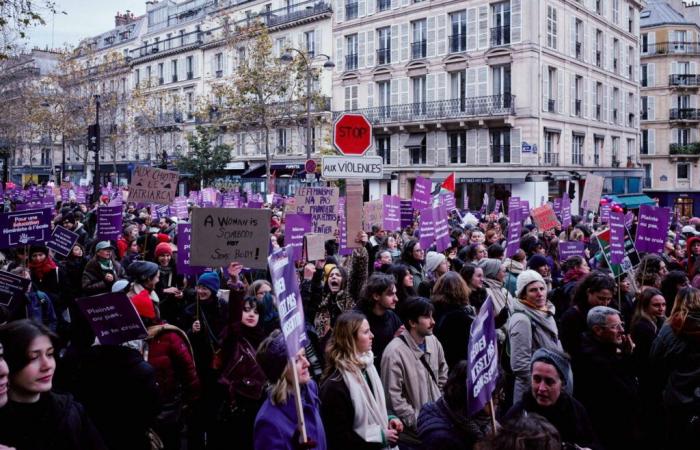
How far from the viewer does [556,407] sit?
12.6 feet

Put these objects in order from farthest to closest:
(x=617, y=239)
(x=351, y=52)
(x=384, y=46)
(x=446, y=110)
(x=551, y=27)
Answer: (x=351, y=52) < (x=384, y=46) < (x=446, y=110) < (x=551, y=27) < (x=617, y=239)

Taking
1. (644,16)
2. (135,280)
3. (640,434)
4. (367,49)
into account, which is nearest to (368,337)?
(640,434)

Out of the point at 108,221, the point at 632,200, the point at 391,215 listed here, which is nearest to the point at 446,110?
the point at 632,200

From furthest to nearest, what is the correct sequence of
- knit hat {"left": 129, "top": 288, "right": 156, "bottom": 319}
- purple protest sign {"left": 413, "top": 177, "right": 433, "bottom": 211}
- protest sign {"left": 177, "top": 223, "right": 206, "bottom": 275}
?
purple protest sign {"left": 413, "top": 177, "right": 433, "bottom": 211} < protest sign {"left": 177, "top": 223, "right": 206, "bottom": 275} < knit hat {"left": 129, "top": 288, "right": 156, "bottom": 319}

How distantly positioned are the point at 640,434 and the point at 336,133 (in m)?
4.67

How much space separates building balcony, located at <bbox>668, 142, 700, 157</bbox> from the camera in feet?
158

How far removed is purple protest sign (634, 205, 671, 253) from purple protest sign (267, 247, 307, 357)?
721 centimetres

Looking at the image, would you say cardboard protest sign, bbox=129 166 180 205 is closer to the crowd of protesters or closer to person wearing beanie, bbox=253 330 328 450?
the crowd of protesters

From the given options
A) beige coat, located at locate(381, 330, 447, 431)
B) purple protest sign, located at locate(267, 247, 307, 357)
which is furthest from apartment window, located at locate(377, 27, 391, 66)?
purple protest sign, located at locate(267, 247, 307, 357)

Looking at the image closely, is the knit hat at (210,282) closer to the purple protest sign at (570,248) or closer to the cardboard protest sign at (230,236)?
the cardboard protest sign at (230,236)

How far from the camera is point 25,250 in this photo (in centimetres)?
794

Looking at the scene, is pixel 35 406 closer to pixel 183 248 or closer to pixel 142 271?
pixel 142 271

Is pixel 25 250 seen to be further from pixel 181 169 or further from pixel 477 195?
pixel 181 169

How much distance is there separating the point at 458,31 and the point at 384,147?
7466 millimetres
